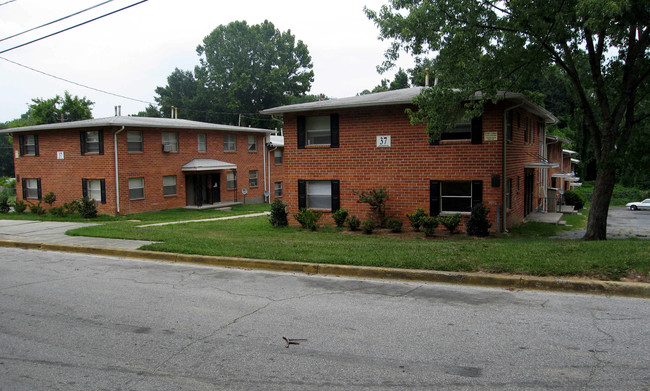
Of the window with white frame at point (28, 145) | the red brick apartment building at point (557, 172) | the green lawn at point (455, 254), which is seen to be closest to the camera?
the green lawn at point (455, 254)

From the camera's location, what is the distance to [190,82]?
69.9 metres

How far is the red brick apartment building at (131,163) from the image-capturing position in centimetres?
2528

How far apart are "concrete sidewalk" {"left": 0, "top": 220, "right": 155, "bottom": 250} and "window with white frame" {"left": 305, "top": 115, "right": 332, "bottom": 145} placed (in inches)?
303

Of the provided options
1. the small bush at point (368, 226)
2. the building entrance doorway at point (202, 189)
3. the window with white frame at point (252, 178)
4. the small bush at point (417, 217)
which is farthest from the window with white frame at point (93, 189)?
the small bush at point (417, 217)

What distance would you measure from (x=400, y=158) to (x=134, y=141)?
1565 cm

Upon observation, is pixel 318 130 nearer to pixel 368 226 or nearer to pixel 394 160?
pixel 394 160

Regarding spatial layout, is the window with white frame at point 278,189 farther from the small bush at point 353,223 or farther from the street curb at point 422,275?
the street curb at point 422,275

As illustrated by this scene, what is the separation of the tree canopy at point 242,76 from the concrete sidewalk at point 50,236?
43856mm

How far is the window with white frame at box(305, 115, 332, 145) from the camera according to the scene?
1842cm

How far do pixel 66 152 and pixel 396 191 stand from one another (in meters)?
19.1

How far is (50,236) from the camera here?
15.2m

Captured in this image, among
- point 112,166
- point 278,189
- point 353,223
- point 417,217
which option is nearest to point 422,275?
point 417,217

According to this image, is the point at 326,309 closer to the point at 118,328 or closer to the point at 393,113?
the point at 118,328

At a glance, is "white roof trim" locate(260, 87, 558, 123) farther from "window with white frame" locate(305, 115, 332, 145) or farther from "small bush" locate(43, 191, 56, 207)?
"small bush" locate(43, 191, 56, 207)
